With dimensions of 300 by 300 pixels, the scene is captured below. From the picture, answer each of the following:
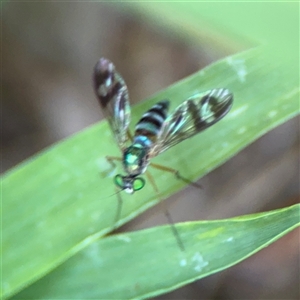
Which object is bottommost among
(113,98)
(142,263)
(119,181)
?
(142,263)

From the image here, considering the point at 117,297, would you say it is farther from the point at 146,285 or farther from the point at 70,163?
the point at 70,163

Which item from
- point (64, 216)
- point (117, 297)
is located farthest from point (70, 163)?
point (117, 297)

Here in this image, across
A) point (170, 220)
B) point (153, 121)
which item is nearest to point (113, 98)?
point (153, 121)

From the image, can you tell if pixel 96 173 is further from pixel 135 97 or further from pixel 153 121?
pixel 135 97

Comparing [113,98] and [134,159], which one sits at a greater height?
[113,98]

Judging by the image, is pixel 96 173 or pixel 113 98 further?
pixel 113 98

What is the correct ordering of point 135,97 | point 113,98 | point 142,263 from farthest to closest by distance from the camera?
1. point 135,97
2. point 113,98
3. point 142,263

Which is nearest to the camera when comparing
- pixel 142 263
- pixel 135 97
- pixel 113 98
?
pixel 142 263

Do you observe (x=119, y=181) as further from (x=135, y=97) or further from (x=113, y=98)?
(x=135, y=97)
